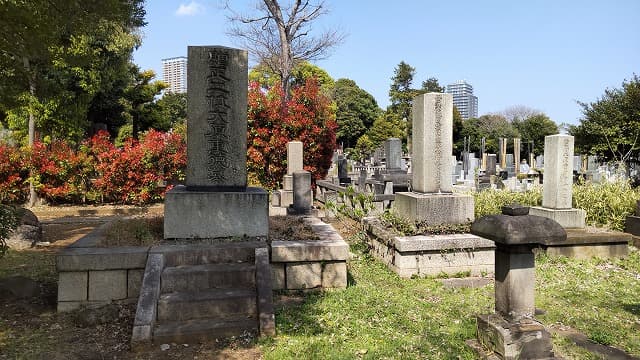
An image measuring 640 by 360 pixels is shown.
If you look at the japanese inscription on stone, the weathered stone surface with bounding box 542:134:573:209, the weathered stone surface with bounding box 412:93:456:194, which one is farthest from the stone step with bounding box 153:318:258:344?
the weathered stone surface with bounding box 542:134:573:209

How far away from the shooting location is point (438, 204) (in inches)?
283

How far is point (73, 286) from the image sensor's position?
15.4ft

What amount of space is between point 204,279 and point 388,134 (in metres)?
43.5

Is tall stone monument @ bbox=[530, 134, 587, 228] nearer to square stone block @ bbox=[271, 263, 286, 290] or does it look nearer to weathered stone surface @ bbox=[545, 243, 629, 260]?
weathered stone surface @ bbox=[545, 243, 629, 260]

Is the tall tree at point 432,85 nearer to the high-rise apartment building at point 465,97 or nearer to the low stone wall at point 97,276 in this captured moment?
the low stone wall at point 97,276

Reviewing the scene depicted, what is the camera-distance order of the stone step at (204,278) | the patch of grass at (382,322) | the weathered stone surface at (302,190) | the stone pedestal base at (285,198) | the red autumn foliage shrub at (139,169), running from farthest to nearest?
the red autumn foliage shrub at (139,169), the stone pedestal base at (285,198), the weathered stone surface at (302,190), the stone step at (204,278), the patch of grass at (382,322)

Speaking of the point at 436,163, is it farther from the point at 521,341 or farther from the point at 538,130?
the point at 538,130

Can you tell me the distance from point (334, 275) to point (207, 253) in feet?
5.39

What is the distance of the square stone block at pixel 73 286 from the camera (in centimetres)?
466

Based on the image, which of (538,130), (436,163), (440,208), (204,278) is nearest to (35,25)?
(204,278)

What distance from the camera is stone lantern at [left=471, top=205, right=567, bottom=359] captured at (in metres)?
3.27

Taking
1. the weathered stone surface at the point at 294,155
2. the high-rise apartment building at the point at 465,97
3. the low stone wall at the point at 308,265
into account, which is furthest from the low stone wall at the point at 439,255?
the high-rise apartment building at the point at 465,97

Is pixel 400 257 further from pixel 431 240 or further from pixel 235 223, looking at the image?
pixel 235 223

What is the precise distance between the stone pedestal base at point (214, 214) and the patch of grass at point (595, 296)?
366 cm
